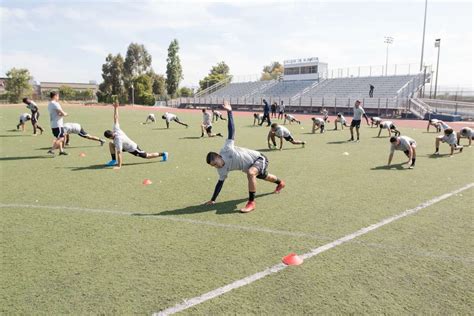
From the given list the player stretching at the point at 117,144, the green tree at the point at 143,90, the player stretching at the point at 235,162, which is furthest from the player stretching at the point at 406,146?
the green tree at the point at 143,90

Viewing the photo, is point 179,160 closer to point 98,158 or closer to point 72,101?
point 98,158

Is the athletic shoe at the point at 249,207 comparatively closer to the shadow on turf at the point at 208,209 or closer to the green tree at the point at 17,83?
the shadow on turf at the point at 208,209

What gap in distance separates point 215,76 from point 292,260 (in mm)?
87171

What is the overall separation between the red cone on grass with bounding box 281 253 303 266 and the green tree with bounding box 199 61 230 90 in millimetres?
82957

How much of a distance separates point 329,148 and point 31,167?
995 cm

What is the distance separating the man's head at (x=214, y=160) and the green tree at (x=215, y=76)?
266ft

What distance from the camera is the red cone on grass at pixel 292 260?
3946 mm

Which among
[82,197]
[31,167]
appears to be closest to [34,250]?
[82,197]

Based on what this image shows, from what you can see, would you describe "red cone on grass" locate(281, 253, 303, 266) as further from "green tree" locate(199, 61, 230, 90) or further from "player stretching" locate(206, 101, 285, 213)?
"green tree" locate(199, 61, 230, 90)

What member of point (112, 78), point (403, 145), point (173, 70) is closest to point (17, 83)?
point (112, 78)

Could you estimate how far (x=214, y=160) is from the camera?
17.8ft

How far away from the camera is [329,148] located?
44.2 ft

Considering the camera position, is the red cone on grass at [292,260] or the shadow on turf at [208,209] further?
the shadow on turf at [208,209]

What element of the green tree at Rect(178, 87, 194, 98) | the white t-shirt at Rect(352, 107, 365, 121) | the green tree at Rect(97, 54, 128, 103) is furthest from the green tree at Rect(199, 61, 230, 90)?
the white t-shirt at Rect(352, 107, 365, 121)
